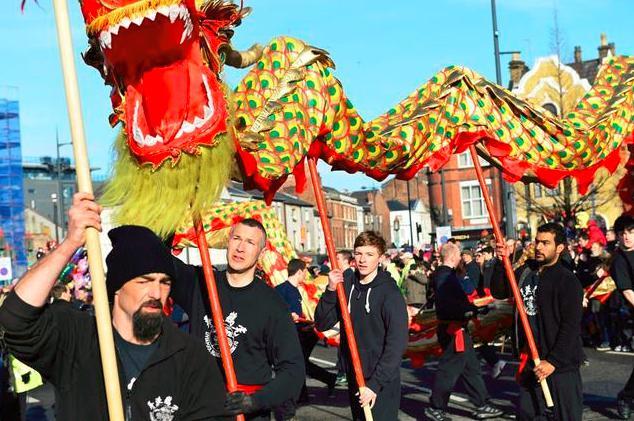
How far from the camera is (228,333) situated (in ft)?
18.1

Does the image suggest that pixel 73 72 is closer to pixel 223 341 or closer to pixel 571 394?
pixel 223 341

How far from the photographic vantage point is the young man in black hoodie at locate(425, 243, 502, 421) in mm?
9711

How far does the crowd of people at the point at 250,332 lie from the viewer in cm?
355

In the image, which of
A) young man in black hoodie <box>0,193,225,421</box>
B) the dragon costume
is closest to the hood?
the dragon costume

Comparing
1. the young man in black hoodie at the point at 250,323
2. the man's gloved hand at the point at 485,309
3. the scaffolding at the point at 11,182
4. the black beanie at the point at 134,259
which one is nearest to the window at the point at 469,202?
the scaffolding at the point at 11,182

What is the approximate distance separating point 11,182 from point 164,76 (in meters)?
43.2

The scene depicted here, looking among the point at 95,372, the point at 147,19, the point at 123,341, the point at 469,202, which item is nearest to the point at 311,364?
the point at 147,19

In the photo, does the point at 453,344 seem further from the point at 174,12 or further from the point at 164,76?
the point at 174,12

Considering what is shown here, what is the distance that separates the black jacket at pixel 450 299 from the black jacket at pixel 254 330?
15.0 feet

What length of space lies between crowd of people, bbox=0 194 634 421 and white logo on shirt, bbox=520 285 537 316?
1 centimetres

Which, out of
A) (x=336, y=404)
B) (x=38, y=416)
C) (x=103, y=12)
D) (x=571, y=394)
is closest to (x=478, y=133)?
(x=571, y=394)

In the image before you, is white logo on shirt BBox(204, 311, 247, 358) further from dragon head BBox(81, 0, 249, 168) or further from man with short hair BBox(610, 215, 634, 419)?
man with short hair BBox(610, 215, 634, 419)

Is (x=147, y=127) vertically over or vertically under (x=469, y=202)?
under

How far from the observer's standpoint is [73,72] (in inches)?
137
